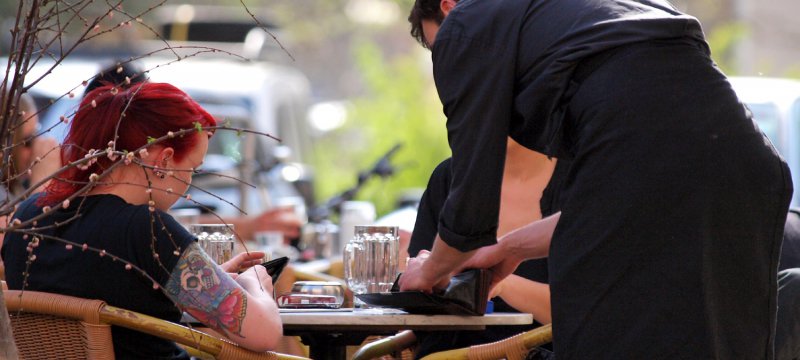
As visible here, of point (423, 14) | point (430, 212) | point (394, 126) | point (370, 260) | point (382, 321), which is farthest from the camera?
point (394, 126)

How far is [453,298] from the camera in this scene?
3025mm

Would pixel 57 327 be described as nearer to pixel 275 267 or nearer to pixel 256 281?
pixel 256 281

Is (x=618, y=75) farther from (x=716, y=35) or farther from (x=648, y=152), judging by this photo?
(x=716, y=35)

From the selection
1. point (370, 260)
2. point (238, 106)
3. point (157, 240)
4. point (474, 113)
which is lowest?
point (238, 106)

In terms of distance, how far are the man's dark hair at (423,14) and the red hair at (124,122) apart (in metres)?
0.68

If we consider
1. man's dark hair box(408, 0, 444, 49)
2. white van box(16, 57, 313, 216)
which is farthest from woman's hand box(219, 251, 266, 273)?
white van box(16, 57, 313, 216)

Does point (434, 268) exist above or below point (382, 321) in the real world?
above

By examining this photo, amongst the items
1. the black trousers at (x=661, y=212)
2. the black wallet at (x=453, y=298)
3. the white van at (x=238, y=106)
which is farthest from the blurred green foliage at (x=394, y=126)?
the black trousers at (x=661, y=212)

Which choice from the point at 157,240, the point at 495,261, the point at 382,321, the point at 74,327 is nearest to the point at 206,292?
the point at 157,240

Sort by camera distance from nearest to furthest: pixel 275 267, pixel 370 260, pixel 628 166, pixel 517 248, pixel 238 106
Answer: pixel 628 166, pixel 517 248, pixel 275 267, pixel 370 260, pixel 238 106

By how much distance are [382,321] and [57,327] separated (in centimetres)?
72

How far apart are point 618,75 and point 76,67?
8.80m

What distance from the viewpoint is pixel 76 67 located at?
10.7 m

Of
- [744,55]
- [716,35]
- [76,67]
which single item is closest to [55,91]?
[76,67]
